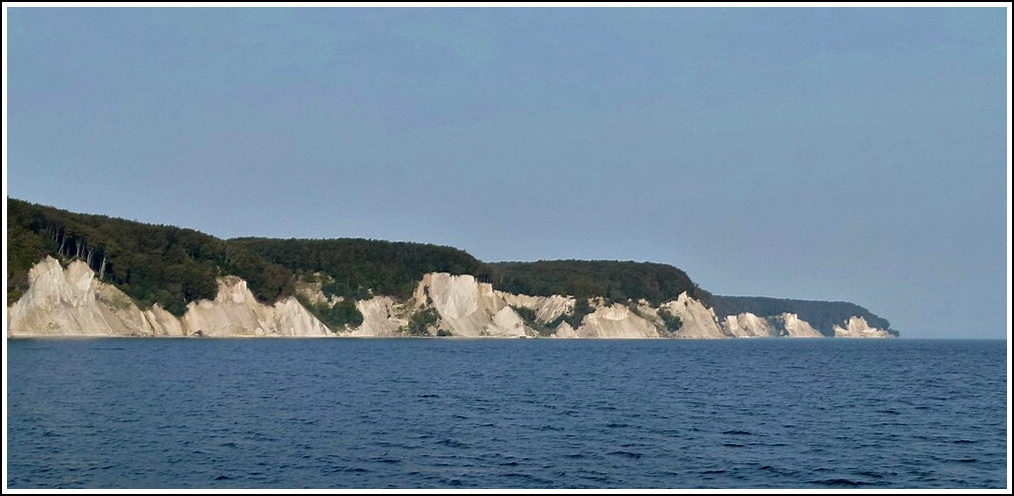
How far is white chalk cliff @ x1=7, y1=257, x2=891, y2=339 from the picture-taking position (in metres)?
101

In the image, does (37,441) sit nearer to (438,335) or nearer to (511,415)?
(511,415)

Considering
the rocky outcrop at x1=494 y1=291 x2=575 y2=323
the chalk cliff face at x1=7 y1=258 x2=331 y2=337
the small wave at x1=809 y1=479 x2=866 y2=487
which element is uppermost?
the rocky outcrop at x1=494 y1=291 x2=575 y2=323

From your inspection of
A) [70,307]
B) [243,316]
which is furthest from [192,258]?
[70,307]

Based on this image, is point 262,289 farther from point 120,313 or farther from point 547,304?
point 547,304

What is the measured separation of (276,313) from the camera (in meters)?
138

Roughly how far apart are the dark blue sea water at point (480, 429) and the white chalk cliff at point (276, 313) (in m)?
38.5

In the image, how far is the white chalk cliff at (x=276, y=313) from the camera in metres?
101

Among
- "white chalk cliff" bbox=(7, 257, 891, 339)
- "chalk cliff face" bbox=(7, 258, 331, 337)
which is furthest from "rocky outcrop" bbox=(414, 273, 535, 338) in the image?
"chalk cliff face" bbox=(7, 258, 331, 337)

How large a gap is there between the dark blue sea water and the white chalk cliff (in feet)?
126

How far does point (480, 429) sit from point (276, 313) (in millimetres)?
104497

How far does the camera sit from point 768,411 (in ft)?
147

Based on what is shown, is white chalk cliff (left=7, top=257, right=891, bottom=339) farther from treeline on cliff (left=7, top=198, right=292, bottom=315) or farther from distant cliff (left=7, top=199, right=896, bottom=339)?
treeline on cliff (left=7, top=198, right=292, bottom=315)

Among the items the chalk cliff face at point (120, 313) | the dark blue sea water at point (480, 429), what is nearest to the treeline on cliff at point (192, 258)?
the chalk cliff face at point (120, 313)

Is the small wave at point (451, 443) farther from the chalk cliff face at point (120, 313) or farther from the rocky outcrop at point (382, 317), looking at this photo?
the rocky outcrop at point (382, 317)
